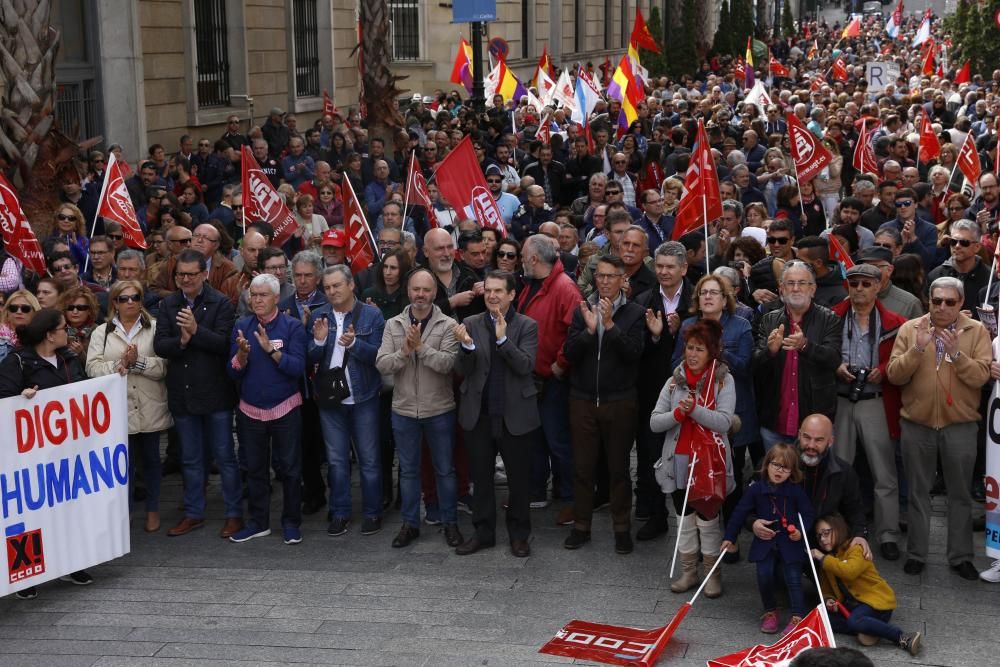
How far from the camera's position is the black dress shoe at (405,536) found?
27.6 feet

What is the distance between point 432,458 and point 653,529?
145cm

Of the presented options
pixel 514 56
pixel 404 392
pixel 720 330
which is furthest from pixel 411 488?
pixel 514 56

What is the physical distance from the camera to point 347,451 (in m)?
8.69

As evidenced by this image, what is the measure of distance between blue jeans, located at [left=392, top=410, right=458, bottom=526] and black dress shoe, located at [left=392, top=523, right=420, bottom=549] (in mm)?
36

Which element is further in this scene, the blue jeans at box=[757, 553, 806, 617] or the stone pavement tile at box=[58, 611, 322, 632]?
the stone pavement tile at box=[58, 611, 322, 632]

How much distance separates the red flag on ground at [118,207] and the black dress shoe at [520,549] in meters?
4.67

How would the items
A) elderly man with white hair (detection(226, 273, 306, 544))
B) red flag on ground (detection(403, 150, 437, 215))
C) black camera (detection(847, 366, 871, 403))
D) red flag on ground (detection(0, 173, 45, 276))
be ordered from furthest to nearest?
red flag on ground (detection(403, 150, 437, 215)), red flag on ground (detection(0, 173, 45, 276)), elderly man with white hair (detection(226, 273, 306, 544)), black camera (detection(847, 366, 871, 403))

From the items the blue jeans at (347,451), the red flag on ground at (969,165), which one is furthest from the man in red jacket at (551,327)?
the red flag on ground at (969,165)

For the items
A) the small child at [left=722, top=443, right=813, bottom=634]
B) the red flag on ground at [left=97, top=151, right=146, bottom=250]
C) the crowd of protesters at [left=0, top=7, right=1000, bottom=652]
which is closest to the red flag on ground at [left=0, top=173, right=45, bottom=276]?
the crowd of protesters at [left=0, top=7, right=1000, bottom=652]

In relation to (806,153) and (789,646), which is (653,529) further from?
(806,153)

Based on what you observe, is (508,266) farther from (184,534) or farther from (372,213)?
(372,213)

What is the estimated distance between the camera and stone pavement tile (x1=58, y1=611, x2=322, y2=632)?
23.6ft

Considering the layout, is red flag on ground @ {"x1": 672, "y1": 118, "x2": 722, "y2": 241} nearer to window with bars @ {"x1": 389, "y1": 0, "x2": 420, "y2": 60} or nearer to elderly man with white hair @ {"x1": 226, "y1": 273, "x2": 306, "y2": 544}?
elderly man with white hair @ {"x1": 226, "y1": 273, "x2": 306, "y2": 544}

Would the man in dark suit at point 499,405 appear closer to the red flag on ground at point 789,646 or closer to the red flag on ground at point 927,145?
the red flag on ground at point 789,646
